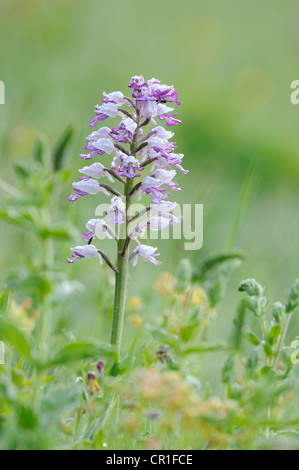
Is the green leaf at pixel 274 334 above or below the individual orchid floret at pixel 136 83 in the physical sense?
below

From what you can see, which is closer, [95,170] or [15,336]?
[15,336]

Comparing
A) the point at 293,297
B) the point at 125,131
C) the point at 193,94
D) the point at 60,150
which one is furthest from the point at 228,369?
the point at 193,94

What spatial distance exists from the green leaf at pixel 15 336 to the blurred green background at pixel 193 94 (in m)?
1.02

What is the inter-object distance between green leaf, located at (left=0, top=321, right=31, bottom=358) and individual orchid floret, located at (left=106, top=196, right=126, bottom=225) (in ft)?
1.34

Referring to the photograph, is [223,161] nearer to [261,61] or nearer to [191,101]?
[191,101]

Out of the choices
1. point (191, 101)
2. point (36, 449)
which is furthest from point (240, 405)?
point (191, 101)

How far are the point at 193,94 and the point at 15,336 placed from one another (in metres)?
4.14

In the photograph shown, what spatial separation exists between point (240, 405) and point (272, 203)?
274 cm

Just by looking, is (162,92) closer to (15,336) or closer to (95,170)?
(95,170)

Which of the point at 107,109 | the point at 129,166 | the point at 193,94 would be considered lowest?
the point at 129,166

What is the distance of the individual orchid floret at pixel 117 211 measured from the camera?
1.53 metres

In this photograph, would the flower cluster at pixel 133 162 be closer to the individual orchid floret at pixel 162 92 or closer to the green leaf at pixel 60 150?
the individual orchid floret at pixel 162 92

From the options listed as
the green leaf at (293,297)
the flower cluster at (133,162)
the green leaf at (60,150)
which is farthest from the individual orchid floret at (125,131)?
the green leaf at (293,297)

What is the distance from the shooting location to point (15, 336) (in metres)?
1.20
